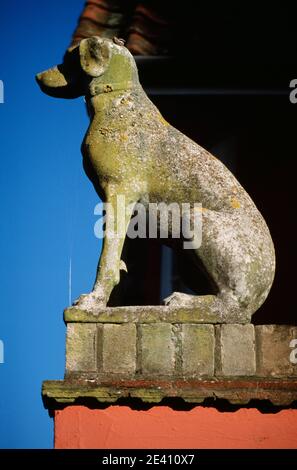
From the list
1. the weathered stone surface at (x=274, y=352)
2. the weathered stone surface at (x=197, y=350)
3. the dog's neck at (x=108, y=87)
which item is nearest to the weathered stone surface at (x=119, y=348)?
the weathered stone surface at (x=197, y=350)

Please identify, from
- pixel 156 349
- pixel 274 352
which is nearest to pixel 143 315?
pixel 156 349

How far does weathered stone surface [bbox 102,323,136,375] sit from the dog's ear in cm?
146

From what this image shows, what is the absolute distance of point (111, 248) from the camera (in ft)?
12.7

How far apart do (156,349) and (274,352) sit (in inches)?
23.7

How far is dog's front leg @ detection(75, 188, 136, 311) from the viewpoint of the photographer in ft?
12.3

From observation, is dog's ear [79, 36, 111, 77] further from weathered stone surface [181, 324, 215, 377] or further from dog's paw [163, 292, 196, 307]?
weathered stone surface [181, 324, 215, 377]

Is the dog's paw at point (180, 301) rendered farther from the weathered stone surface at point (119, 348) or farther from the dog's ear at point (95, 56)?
the dog's ear at point (95, 56)

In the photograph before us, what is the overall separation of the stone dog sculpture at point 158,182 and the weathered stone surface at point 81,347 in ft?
0.35

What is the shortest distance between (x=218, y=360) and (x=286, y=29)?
156 inches

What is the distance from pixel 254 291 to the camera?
385 centimetres

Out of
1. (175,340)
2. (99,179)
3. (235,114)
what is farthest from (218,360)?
(235,114)

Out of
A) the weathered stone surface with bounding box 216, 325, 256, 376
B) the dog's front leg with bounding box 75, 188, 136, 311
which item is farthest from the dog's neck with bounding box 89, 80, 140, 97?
the weathered stone surface with bounding box 216, 325, 256, 376

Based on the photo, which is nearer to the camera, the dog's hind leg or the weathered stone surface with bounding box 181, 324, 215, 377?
the weathered stone surface with bounding box 181, 324, 215, 377

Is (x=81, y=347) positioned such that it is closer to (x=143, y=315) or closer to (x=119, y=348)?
(x=119, y=348)
